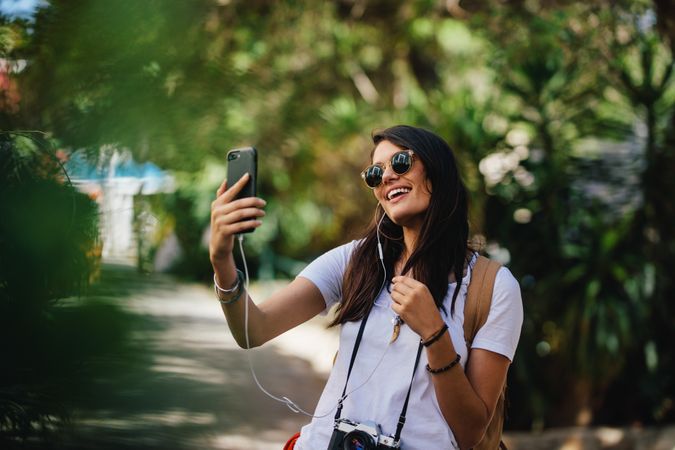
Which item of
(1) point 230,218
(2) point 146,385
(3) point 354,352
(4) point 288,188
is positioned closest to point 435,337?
(3) point 354,352

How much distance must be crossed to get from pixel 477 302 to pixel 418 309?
0.67 feet

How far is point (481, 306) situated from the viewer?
191 centimetres

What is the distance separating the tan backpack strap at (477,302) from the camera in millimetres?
1908

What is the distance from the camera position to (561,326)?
6.44 meters

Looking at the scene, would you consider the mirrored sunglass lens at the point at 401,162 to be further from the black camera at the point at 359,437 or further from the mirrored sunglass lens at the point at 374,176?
the black camera at the point at 359,437

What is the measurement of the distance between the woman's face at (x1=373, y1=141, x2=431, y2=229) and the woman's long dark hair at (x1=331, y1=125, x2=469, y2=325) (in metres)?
0.02

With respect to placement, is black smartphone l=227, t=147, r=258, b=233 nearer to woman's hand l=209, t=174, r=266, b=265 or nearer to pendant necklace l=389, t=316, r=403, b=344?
woman's hand l=209, t=174, r=266, b=265

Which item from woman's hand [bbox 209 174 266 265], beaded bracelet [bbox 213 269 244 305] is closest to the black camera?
beaded bracelet [bbox 213 269 244 305]

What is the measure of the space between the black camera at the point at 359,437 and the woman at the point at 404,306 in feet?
0.11

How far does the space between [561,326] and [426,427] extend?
4920 mm

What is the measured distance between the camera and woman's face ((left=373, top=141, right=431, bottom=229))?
2059 mm

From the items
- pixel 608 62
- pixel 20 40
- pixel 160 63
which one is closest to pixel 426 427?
pixel 160 63

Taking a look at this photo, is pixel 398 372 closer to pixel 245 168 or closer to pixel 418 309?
pixel 418 309

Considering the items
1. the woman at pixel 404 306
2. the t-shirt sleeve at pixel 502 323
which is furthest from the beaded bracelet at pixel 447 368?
the t-shirt sleeve at pixel 502 323
